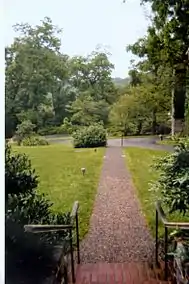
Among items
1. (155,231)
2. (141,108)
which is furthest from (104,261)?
(141,108)

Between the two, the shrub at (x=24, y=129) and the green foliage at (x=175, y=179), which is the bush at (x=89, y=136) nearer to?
the shrub at (x=24, y=129)

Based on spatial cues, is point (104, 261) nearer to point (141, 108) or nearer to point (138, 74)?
point (141, 108)

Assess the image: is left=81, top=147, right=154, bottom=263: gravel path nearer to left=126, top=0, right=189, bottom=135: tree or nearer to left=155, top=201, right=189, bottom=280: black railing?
left=155, top=201, right=189, bottom=280: black railing

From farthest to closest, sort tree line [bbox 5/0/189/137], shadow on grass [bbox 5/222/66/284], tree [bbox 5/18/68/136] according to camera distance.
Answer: tree line [bbox 5/0/189/137] < tree [bbox 5/18/68/136] < shadow on grass [bbox 5/222/66/284]

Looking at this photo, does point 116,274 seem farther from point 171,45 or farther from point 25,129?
point 171,45

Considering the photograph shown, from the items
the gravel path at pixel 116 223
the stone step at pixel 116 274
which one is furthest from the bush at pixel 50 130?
the stone step at pixel 116 274

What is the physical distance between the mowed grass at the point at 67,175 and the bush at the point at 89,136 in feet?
0.15

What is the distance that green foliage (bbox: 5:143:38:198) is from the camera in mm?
2109

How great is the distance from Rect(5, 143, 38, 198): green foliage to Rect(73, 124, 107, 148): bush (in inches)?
13.0

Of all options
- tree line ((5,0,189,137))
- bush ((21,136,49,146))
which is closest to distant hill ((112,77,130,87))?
tree line ((5,0,189,137))

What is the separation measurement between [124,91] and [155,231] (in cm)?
87

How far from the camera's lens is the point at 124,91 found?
2.32 m

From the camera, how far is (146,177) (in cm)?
234

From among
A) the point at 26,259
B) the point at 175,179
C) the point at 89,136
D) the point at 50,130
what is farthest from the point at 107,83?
the point at 26,259
